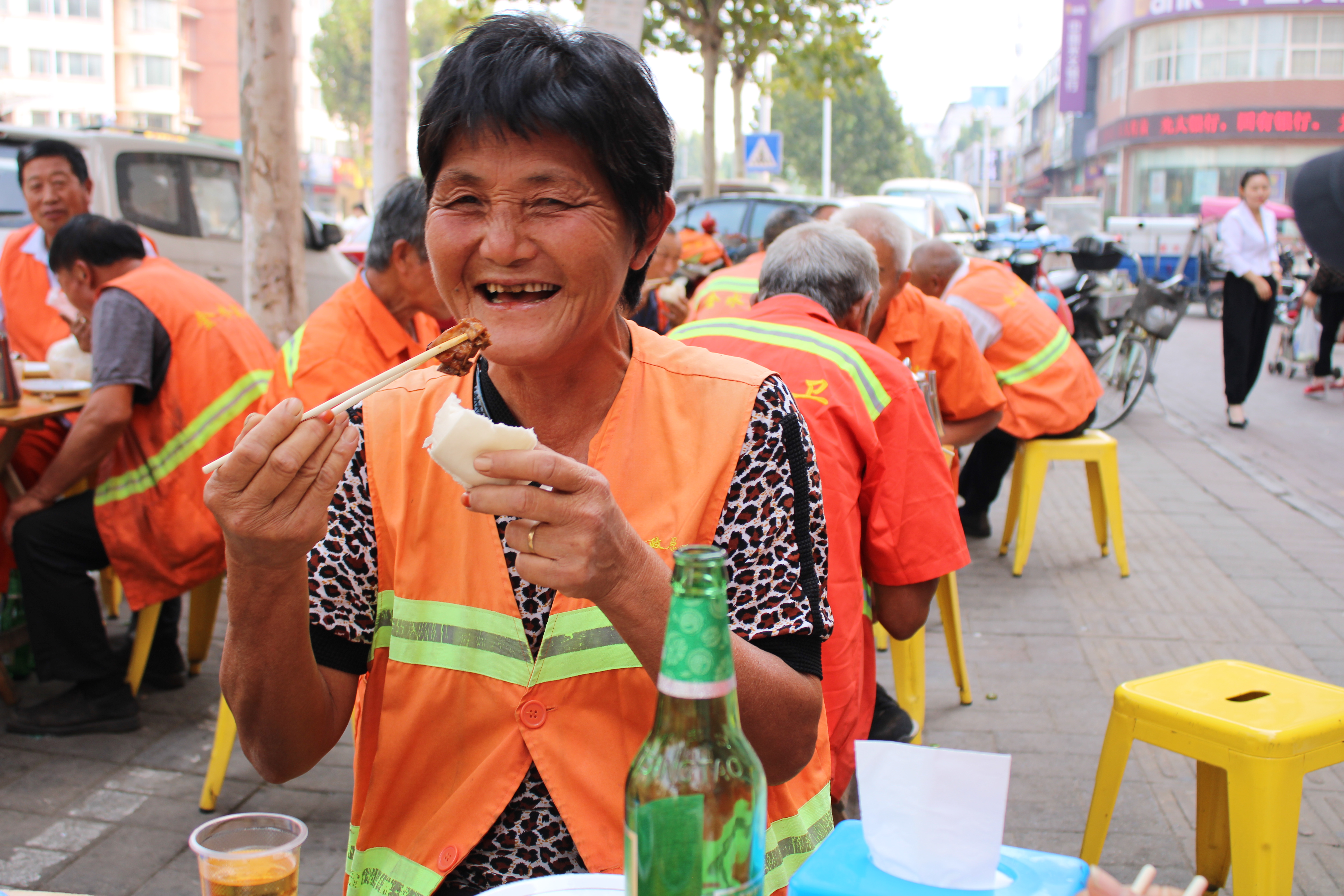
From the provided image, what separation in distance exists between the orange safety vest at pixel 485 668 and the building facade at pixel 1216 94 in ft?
139

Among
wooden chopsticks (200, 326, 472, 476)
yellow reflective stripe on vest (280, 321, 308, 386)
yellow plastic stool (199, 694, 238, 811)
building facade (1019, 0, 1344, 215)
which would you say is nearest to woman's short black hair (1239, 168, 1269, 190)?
yellow reflective stripe on vest (280, 321, 308, 386)

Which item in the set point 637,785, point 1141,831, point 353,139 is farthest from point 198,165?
point 353,139

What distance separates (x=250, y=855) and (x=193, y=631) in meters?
3.37

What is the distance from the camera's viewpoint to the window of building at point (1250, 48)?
38031 millimetres

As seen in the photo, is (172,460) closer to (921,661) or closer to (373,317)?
(373,317)

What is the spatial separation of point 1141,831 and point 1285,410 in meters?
9.21

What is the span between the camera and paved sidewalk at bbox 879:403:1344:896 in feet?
11.5

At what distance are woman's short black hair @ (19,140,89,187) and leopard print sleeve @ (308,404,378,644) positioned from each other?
4849mm

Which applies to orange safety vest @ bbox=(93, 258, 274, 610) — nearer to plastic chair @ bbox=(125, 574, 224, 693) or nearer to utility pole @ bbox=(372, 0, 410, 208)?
plastic chair @ bbox=(125, 574, 224, 693)

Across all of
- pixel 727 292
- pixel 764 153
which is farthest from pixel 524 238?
pixel 764 153

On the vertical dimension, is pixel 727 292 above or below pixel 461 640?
above

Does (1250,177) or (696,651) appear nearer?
(696,651)

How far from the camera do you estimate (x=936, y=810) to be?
117cm

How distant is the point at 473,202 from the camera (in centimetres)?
150
